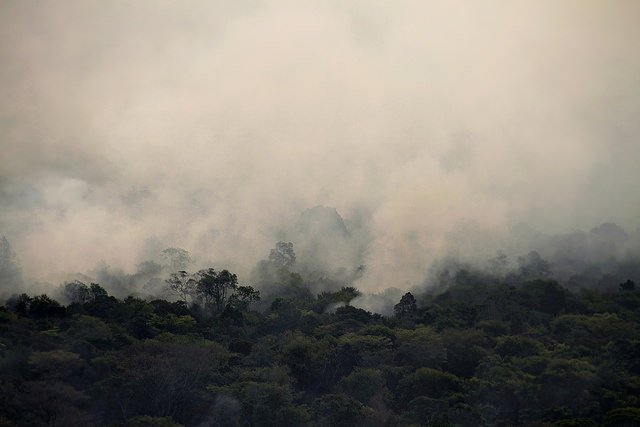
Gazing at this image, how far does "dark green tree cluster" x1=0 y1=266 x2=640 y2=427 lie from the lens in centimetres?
5819

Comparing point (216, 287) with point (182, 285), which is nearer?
point (216, 287)

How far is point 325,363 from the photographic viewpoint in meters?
70.1

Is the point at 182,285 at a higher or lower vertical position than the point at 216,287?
higher

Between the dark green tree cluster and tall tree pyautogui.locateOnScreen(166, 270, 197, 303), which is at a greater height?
tall tree pyautogui.locateOnScreen(166, 270, 197, 303)

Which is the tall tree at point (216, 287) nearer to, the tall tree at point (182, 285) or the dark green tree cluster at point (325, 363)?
the tall tree at point (182, 285)

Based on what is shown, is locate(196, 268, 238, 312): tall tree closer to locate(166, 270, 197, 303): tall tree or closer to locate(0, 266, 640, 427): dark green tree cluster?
locate(166, 270, 197, 303): tall tree

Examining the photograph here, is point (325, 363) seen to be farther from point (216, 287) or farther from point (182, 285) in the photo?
point (182, 285)

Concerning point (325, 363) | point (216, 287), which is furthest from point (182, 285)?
point (325, 363)

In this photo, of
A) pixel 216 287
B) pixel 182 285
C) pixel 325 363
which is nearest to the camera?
pixel 325 363

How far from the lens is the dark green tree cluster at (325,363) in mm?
58188

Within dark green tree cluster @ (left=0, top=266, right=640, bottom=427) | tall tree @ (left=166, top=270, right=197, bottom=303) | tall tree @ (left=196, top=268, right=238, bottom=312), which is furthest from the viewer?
tall tree @ (left=166, top=270, right=197, bottom=303)

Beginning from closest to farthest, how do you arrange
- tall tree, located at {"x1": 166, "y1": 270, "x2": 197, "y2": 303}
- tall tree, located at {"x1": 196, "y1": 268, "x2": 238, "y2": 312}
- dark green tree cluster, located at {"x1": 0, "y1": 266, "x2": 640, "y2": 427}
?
1. dark green tree cluster, located at {"x1": 0, "y1": 266, "x2": 640, "y2": 427}
2. tall tree, located at {"x1": 196, "y1": 268, "x2": 238, "y2": 312}
3. tall tree, located at {"x1": 166, "y1": 270, "x2": 197, "y2": 303}

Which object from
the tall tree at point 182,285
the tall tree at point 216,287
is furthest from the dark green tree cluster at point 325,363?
the tall tree at point 182,285

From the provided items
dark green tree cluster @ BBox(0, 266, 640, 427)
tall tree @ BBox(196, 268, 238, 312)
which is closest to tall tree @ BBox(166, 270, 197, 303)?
tall tree @ BBox(196, 268, 238, 312)
